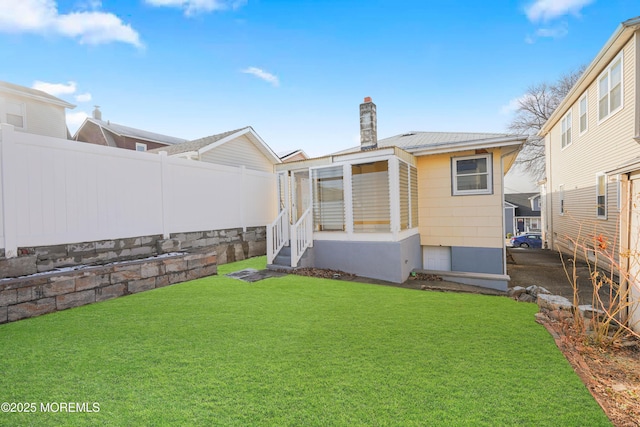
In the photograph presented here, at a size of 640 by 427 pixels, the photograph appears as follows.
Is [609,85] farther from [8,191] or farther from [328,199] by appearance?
[8,191]

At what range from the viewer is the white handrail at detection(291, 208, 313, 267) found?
788 centimetres

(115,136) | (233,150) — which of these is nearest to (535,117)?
(233,150)

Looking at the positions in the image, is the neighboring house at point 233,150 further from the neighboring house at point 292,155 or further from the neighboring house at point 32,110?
the neighboring house at point 32,110

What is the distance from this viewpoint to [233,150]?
12.4 meters

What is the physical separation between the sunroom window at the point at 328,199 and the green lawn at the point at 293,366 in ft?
12.0

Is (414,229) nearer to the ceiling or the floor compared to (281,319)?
nearer to the ceiling

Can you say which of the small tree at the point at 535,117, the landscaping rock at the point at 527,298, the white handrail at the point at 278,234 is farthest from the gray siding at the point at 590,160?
the small tree at the point at 535,117

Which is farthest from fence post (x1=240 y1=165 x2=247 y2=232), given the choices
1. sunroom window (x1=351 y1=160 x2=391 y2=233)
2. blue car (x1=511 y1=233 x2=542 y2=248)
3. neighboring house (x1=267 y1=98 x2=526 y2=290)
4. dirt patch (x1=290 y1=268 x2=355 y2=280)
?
blue car (x1=511 y1=233 x2=542 y2=248)

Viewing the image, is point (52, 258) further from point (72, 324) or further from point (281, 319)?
point (281, 319)

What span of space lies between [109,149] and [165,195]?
1.40 metres

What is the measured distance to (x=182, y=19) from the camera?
945 centimetres

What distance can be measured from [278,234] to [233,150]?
534 centimetres

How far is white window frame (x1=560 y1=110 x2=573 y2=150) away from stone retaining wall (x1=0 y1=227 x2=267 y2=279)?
1387 cm

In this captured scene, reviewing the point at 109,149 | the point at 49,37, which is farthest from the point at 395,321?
the point at 49,37
